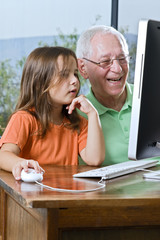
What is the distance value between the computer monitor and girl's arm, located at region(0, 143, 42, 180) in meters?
0.30

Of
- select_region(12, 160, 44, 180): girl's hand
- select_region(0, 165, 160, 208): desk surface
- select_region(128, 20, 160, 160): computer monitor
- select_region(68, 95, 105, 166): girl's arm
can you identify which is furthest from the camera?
select_region(68, 95, 105, 166): girl's arm

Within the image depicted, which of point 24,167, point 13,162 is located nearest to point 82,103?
point 13,162

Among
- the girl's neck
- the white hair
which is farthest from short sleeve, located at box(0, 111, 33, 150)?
the white hair

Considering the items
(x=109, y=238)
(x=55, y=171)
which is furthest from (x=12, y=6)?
(x=109, y=238)

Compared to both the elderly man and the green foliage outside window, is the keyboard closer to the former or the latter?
the elderly man

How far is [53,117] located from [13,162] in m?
0.46

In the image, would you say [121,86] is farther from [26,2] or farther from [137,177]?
[26,2]

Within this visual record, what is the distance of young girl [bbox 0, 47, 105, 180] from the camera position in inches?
74.4

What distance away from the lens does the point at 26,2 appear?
3.28 metres

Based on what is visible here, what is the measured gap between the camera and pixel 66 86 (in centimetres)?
193

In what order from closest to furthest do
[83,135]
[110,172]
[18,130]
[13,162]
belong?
1. [110,172]
2. [13,162]
3. [18,130]
4. [83,135]

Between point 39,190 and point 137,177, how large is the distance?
1.31ft

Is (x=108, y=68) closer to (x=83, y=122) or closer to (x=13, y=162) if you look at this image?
(x=83, y=122)

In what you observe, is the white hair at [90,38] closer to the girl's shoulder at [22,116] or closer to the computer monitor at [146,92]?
the girl's shoulder at [22,116]
